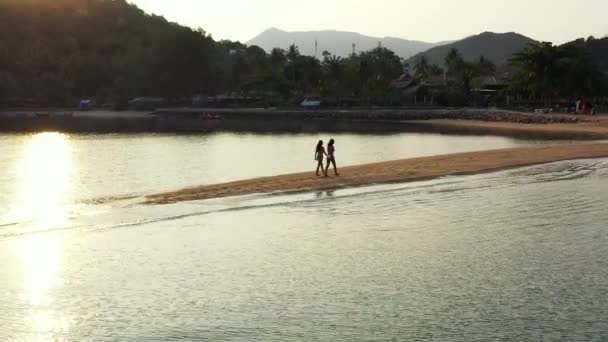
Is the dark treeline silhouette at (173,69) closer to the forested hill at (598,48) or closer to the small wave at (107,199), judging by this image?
the forested hill at (598,48)

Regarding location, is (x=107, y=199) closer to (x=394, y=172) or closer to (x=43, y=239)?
(x=43, y=239)

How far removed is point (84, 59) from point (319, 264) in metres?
153

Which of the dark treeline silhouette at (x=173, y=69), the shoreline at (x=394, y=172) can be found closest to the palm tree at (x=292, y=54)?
the dark treeline silhouette at (x=173, y=69)

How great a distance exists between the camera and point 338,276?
52.7 feet

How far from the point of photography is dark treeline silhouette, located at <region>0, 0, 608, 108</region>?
424 ft

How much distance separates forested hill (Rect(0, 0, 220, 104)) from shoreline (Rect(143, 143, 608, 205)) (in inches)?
4488

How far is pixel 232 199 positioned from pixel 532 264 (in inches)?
540

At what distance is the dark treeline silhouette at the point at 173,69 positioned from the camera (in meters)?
129

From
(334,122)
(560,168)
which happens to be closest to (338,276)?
(560,168)

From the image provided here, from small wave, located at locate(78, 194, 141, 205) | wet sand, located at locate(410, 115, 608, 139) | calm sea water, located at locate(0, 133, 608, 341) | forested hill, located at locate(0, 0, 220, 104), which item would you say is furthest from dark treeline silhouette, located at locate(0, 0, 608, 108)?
calm sea water, located at locate(0, 133, 608, 341)

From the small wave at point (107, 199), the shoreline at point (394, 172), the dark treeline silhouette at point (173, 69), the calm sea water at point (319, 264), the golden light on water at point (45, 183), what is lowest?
the golden light on water at point (45, 183)

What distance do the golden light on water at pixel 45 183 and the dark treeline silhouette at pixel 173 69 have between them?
69.2m

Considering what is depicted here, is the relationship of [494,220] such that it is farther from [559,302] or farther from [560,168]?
[560,168]

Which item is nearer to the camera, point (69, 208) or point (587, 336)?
point (587, 336)
